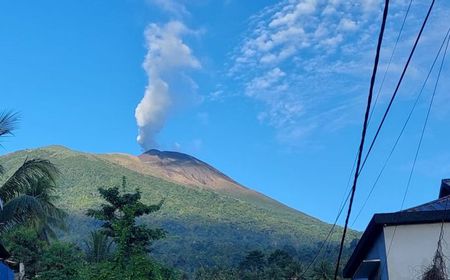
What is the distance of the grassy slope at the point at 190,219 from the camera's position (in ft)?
321

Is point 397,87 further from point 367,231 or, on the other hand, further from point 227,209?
point 227,209

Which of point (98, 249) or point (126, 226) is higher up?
point (98, 249)

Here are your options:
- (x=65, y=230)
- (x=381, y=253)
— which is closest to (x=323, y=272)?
(x=65, y=230)

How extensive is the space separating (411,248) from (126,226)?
1513 centimetres

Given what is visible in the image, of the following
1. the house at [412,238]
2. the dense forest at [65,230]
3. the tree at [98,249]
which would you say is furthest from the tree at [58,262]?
the house at [412,238]

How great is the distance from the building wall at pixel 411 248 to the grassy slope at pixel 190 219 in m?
71.0

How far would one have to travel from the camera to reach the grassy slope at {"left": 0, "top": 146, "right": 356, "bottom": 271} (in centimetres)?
9777

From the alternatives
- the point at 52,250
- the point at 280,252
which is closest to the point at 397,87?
the point at 52,250

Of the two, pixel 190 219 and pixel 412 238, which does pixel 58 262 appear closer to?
pixel 412 238

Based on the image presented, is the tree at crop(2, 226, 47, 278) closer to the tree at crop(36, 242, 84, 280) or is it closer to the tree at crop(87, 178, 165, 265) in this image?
the tree at crop(36, 242, 84, 280)

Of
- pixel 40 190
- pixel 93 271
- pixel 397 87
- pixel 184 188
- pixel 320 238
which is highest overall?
pixel 184 188

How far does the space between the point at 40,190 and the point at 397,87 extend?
27.4 meters

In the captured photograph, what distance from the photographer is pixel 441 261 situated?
43.3 feet

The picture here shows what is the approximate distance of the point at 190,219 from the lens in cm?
13038
